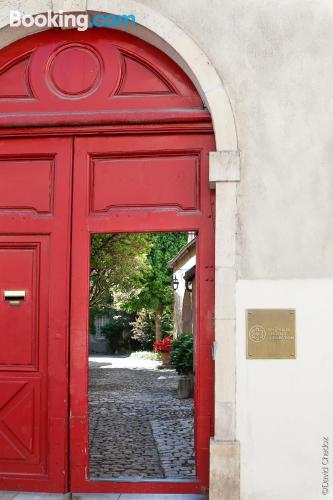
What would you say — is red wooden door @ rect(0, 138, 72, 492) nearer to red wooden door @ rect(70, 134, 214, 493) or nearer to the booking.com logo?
red wooden door @ rect(70, 134, 214, 493)

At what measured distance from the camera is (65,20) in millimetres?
5496

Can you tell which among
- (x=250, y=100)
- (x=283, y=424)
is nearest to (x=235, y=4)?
(x=250, y=100)

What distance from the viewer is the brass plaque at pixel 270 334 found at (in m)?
4.91

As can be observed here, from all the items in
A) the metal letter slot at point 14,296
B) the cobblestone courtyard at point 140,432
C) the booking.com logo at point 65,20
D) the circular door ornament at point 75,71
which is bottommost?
the cobblestone courtyard at point 140,432

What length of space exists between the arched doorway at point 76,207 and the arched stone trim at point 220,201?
293 mm

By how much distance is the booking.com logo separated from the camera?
5.39 meters

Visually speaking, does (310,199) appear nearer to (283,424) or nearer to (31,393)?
(283,424)

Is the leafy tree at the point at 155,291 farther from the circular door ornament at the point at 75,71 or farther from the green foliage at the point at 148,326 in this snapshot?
the circular door ornament at the point at 75,71

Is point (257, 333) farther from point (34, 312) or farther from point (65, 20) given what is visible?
point (65, 20)

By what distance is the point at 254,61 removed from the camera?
5125 mm

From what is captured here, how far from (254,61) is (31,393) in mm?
3364

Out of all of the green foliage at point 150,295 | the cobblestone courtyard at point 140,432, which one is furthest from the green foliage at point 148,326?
the cobblestone courtyard at point 140,432

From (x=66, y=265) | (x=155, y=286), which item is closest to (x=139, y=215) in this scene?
(x=66, y=265)

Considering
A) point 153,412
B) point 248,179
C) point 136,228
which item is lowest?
point 153,412
